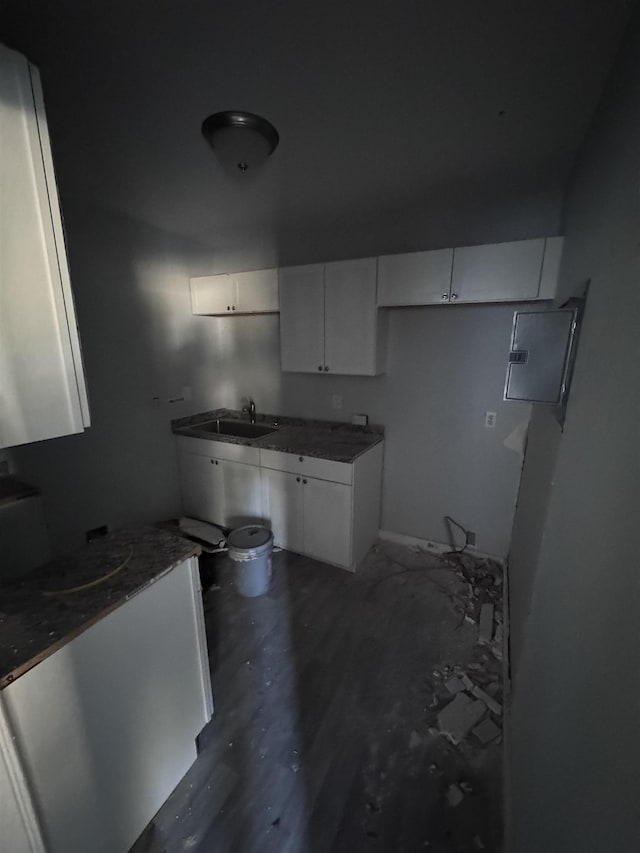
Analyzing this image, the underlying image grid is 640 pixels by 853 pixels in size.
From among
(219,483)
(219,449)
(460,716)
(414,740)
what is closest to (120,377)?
(219,449)

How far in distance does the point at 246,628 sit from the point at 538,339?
2086 mm

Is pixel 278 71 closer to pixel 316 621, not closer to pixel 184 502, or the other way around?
pixel 316 621

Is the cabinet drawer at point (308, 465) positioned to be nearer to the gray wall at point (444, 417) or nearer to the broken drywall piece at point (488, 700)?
the gray wall at point (444, 417)

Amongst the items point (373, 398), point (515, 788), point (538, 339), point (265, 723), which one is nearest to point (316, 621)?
point (265, 723)

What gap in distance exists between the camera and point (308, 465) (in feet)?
8.01

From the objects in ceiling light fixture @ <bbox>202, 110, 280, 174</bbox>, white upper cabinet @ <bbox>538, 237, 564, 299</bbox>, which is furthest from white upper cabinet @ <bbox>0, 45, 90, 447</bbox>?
white upper cabinet @ <bbox>538, 237, 564, 299</bbox>

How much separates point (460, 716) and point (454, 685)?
145 millimetres

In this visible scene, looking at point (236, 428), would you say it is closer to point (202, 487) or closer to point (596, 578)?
point (202, 487)

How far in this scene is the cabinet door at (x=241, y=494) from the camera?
8.87ft

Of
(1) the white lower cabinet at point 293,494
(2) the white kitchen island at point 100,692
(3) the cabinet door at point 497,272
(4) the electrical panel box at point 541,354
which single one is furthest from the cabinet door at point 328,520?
(3) the cabinet door at point 497,272

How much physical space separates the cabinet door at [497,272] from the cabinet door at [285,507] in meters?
1.64

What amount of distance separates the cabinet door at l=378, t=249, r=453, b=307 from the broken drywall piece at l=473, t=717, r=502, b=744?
7.10 feet

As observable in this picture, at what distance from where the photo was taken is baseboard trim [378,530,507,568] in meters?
2.59

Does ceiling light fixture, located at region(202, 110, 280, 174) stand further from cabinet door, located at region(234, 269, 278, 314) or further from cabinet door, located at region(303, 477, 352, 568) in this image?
cabinet door, located at region(303, 477, 352, 568)
